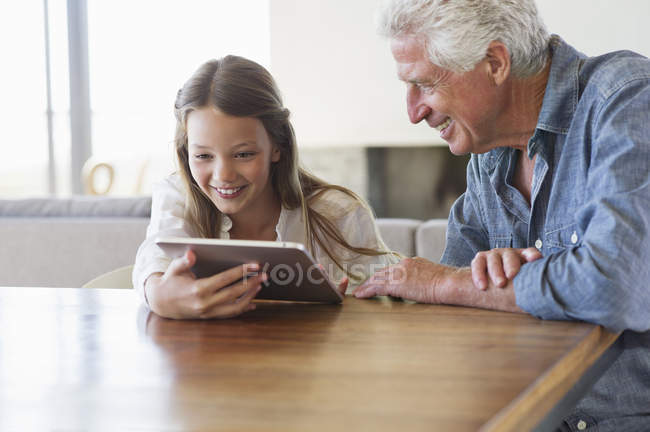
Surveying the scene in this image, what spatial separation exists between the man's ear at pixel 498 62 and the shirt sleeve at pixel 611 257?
25cm

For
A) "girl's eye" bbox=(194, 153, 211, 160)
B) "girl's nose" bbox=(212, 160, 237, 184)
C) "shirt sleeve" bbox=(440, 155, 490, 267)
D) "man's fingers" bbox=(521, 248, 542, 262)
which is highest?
"girl's eye" bbox=(194, 153, 211, 160)

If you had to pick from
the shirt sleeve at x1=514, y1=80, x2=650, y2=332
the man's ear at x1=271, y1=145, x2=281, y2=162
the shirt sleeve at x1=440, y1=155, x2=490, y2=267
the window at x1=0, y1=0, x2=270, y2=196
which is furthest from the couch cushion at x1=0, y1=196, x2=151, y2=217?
the window at x1=0, y1=0, x2=270, y2=196

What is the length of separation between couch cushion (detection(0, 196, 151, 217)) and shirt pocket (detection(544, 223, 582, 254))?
1605mm

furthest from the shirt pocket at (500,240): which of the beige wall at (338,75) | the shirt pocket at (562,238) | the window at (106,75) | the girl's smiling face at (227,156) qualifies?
the window at (106,75)

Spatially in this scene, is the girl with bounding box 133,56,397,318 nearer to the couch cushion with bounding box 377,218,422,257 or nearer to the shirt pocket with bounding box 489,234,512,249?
the shirt pocket with bounding box 489,234,512,249

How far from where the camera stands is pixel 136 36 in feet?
21.0

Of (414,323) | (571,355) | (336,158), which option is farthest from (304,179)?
(336,158)

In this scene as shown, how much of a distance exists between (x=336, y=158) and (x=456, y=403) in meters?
4.98

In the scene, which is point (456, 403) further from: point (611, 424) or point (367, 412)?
point (611, 424)

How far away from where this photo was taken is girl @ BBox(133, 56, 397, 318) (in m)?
1.52

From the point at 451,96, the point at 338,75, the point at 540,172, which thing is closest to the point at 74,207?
the point at 451,96

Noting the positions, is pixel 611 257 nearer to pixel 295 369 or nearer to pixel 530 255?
pixel 530 255

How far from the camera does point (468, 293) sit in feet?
3.29

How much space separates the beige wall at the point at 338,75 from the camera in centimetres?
536
